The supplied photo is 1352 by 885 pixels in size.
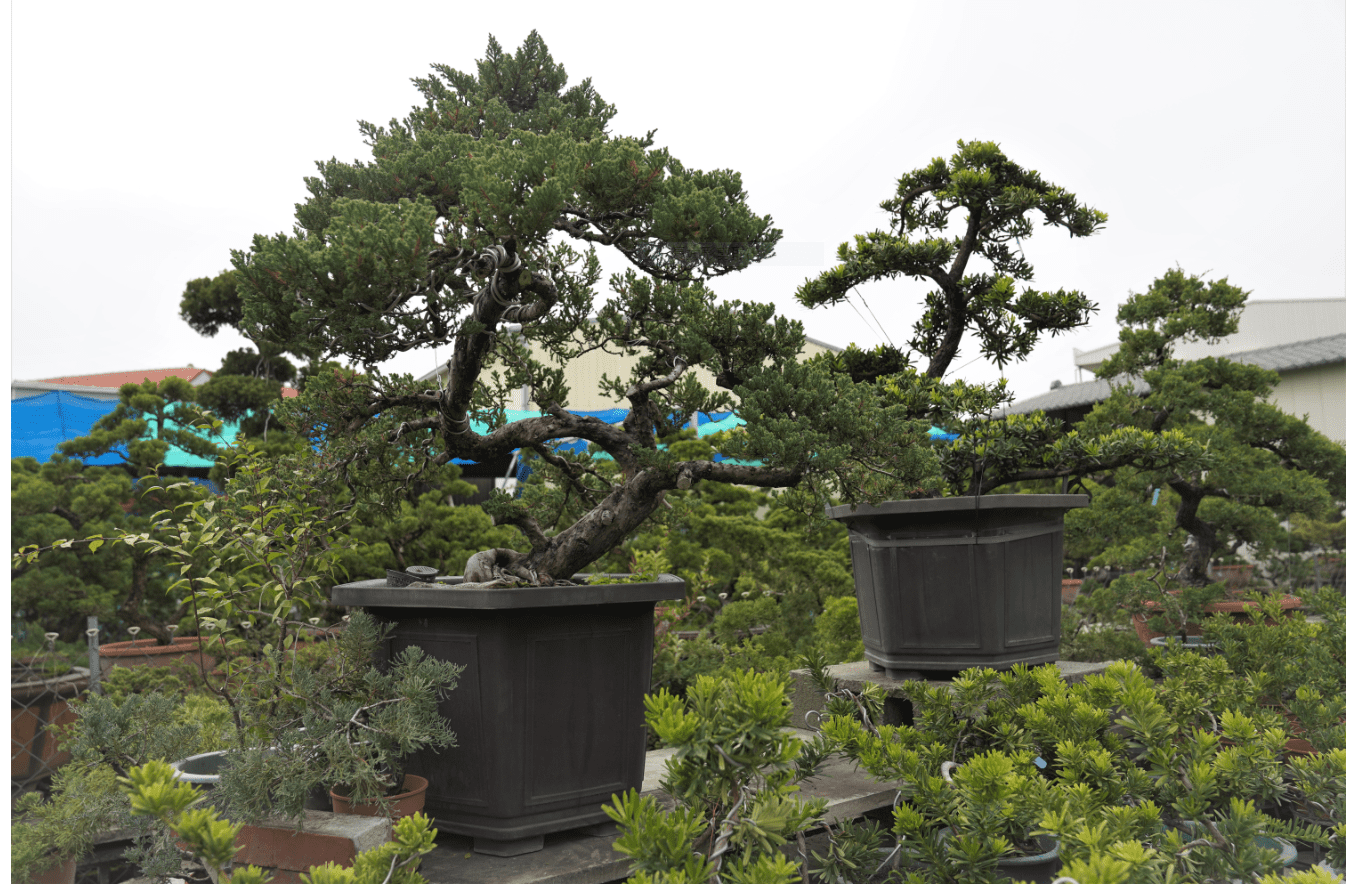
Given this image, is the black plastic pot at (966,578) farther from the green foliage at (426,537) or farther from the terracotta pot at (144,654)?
the terracotta pot at (144,654)

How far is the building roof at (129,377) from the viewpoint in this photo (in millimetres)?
4797

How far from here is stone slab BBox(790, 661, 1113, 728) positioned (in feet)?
8.32

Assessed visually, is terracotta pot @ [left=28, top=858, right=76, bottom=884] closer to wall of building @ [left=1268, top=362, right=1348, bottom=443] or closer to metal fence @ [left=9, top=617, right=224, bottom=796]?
metal fence @ [left=9, top=617, right=224, bottom=796]

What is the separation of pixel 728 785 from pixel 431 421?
139cm

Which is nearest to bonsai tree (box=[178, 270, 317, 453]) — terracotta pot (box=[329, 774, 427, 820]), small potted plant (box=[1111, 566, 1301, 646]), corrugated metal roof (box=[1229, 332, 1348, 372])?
terracotta pot (box=[329, 774, 427, 820])

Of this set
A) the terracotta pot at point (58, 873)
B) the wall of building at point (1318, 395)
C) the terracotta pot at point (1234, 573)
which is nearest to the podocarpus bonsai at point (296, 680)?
the terracotta pot at point (58, 873)

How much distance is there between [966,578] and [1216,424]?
280cm

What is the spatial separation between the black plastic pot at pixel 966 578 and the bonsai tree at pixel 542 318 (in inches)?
14.2

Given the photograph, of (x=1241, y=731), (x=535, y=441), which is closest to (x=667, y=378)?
(x=535, y=441)

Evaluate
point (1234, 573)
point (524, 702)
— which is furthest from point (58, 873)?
point (1234, 573)

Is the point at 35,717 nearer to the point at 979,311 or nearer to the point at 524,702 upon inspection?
the point at 524,702

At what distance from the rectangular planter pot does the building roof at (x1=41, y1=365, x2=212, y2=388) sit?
3.85 meters

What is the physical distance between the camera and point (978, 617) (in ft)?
8.05

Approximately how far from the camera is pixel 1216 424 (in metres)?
4.32
